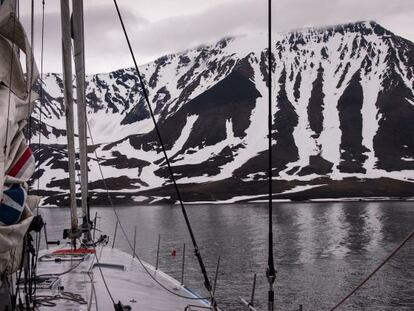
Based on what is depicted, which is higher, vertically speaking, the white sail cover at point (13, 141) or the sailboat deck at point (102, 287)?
the white sail cover at point (13, 141)

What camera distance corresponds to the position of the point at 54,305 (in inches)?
511

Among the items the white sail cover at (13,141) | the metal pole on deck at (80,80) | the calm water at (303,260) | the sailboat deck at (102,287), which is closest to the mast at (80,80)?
the metal pole on deck at (80,80)

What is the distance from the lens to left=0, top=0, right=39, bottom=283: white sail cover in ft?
25.3

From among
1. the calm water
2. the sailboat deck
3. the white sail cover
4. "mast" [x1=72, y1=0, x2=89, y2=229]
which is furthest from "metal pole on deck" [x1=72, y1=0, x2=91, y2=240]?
the calm water

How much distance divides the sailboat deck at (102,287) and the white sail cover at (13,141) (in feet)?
15.7

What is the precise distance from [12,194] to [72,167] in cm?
1420

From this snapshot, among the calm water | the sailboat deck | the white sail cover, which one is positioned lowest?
the calm water

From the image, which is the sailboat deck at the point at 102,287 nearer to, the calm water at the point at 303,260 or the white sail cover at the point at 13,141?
the white sail cover at the point at 13,141

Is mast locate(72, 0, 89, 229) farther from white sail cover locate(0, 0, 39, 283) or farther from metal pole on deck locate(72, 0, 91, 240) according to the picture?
white sail cover locate(0, 0, 39, 283)

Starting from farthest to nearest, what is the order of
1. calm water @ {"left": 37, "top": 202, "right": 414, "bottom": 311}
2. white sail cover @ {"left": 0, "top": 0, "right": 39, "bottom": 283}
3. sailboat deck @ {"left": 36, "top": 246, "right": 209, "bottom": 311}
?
calm water @ {"left": 37, "top": 202, "right": 414, "bottom": 311} < sailboat deck @ {"left": 36, "top": 246, "right": 209, "bottom": 311} < white sail cover @ {"left": 0, "top": 0, "right": 39, "bottom": 283}

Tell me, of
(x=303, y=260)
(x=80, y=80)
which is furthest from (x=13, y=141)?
(x=303, y=260)

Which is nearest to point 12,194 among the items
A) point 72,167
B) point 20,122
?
point 20,122

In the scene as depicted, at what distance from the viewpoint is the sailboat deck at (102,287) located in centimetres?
1425

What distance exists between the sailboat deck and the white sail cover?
15.7ft
